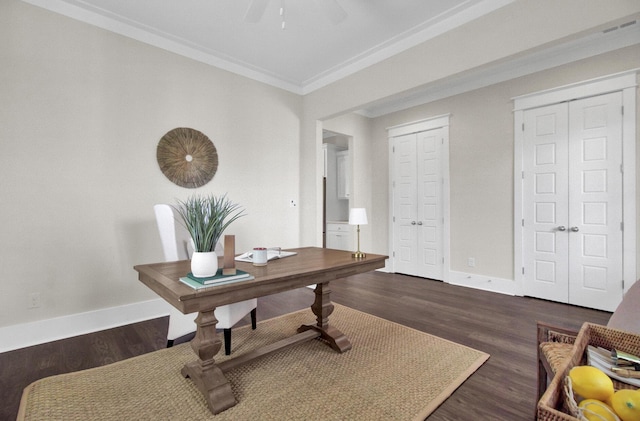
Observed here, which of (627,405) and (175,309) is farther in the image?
(175,309)

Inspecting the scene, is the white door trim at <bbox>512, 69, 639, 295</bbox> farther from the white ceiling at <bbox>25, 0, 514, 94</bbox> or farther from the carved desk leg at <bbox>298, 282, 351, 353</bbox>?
the carved desk leg at <bbox>298, 282, 351, 353</bbox>

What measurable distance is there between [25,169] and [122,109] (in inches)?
36.1

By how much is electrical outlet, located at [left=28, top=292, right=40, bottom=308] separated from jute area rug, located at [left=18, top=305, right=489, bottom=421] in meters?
0.93

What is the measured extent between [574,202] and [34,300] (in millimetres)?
5329

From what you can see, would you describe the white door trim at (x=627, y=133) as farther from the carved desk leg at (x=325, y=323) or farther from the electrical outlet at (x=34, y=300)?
the electrical outlet at (x=34, y=300)

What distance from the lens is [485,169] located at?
3992 millimetres

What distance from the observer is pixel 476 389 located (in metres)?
1.78

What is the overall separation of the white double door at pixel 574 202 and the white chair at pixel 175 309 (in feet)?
11.2

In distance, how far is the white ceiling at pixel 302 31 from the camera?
262 centimetres

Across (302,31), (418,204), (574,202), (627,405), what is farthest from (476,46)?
(627,405)

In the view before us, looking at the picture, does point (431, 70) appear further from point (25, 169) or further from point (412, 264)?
point (25, 169)

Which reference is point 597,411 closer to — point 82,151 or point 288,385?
point 288,385

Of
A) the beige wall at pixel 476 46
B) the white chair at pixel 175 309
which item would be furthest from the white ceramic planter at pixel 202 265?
the beige wall at pixel 476 46

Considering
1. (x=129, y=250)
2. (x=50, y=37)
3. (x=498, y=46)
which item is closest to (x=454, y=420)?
(x=498, y=46)
